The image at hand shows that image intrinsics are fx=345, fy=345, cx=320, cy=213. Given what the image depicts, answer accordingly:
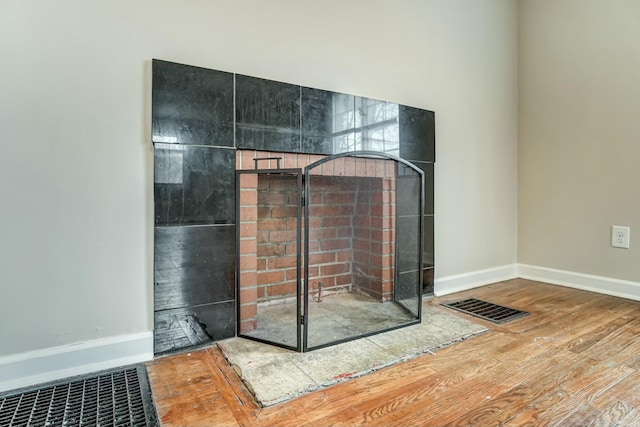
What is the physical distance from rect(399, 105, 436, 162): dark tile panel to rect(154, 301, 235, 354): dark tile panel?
144 centimetres

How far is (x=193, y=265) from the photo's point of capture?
63.2 inches

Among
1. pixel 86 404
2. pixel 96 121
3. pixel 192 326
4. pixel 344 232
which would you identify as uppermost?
pixel 96 121

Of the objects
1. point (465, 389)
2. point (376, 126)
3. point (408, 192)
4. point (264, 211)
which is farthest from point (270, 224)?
point (465, 389)

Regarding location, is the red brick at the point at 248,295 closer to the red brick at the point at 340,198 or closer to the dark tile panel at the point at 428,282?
the red brick at the point at 340,198

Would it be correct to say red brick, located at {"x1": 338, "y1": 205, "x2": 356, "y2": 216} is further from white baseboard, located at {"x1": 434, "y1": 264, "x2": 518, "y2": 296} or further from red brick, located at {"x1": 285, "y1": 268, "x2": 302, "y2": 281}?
white baseboard, located at {"x1": 434, "y1": 264, "x2": 518, "y2": 296}

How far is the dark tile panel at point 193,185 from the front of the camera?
153 cm

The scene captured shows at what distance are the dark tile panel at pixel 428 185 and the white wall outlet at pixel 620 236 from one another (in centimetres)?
130

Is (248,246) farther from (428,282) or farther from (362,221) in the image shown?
(428,282)

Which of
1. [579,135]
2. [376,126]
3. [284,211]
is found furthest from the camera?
[579,135]

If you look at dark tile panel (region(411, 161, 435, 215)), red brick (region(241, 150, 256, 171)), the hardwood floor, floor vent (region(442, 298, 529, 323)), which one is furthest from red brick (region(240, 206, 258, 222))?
floor vent (region(442, 298, 529, 323))

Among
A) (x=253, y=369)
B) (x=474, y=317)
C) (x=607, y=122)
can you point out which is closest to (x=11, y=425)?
(x=253, y=369)

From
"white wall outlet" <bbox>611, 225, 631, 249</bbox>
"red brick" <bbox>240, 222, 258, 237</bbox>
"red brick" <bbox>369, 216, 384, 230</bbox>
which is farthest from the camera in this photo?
"white wall outlet" <bbox>611, 225, 631, 249</bbox>

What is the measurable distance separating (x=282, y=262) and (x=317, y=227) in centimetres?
25

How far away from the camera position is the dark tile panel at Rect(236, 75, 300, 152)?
1688 millimetres
